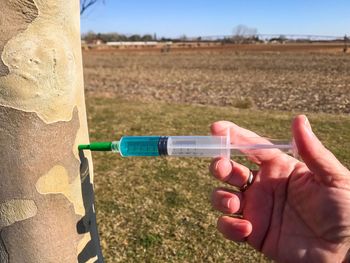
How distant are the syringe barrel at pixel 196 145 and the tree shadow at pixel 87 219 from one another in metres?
0.25

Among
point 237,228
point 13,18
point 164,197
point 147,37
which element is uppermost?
point 13,18

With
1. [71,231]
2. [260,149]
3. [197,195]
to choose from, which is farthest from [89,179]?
[197,195]

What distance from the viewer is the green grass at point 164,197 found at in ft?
9.41

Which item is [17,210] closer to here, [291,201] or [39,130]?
[39,130]

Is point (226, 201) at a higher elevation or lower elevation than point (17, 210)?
lower

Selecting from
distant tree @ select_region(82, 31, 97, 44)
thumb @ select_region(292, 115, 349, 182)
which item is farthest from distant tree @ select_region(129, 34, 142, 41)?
thumb @ select_region(292, 115, 349, 182)

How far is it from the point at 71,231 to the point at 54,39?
0.48m

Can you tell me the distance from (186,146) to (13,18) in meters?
0.59

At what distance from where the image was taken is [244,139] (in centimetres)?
130

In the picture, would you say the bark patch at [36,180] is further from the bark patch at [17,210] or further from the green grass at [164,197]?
the green grass at [164,197]

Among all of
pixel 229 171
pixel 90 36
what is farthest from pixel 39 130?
pixel 90 36

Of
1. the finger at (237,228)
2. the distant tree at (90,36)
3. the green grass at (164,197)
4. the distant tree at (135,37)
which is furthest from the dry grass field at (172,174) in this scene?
the distant tree at (135,37)

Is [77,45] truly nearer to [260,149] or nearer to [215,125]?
[215,125]

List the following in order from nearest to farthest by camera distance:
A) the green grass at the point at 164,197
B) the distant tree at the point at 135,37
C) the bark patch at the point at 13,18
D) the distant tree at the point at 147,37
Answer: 1. the bark patch at the point at 13,18
2. the green grass at the point at 164,197
3. the distant tree at the point at 135,37
4. the distant tree at the point at 147,37
